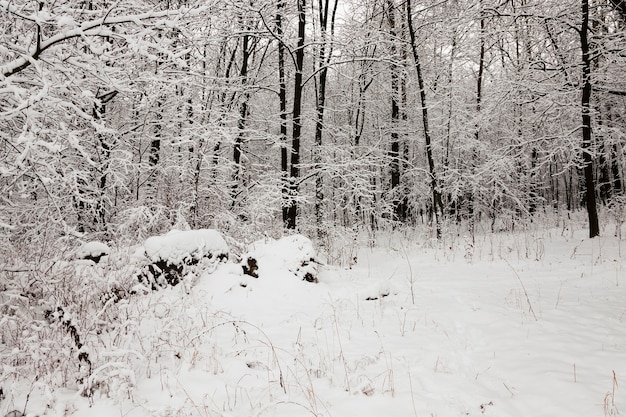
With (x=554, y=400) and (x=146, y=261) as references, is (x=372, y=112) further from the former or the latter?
(x=554, y=400)

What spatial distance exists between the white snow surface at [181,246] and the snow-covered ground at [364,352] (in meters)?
0.43

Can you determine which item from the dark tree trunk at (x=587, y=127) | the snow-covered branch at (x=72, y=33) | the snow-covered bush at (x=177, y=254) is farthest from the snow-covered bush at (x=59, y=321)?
the dark tree trunk at (x=587, y=127)

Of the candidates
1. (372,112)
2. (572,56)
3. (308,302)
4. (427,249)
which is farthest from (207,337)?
(372,112)

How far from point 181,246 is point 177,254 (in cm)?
15

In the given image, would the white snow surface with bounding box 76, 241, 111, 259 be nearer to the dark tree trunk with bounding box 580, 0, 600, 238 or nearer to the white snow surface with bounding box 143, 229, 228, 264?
the white snow surface with bounding box 143, 229, 228, 264

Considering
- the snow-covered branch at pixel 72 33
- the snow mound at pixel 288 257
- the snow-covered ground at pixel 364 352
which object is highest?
the snow-covered branch at pixel 72 33

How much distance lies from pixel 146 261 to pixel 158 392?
3.68 metres

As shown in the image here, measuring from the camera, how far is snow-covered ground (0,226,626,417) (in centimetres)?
290

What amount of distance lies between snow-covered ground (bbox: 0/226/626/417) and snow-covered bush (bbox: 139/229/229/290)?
1.02 feet

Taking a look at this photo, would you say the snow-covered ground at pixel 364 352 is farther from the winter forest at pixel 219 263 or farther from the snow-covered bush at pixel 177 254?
the snow-covered bush at pixel 177 254

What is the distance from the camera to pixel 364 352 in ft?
13.0

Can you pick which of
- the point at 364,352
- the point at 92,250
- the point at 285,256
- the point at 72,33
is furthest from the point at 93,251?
the point at 364,352

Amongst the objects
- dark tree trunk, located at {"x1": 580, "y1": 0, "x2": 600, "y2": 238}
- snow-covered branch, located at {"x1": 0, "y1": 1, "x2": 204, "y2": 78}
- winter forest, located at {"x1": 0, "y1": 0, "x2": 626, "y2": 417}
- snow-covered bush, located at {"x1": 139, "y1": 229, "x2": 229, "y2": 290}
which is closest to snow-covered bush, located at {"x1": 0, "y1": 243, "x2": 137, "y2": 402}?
winter forest, located at {"x1": 0, "y1": 0, "x2": 626, "y2": 417}

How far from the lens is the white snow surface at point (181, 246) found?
639cm
